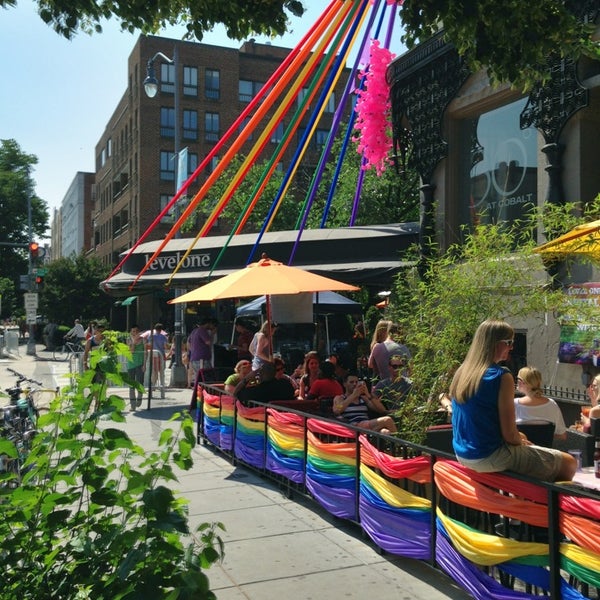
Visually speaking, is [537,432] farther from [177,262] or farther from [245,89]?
[245,89]

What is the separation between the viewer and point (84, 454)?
2.91m

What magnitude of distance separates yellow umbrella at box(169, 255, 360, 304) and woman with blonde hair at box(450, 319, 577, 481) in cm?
404

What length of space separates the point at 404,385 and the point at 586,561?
3.90 metres

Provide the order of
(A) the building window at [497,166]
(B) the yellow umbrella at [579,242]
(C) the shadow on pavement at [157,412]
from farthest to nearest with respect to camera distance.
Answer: (C) the shadow on pavement at [157,412] < (A) the building window at [497,166] < (B) the yellow umbrella at [579,242]

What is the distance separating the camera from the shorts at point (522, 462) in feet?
13.4

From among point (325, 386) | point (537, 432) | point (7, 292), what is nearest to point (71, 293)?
point (7, 292)

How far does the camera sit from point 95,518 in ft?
9.55

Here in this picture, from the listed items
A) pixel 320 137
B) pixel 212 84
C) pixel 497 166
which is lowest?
pixel 497 166

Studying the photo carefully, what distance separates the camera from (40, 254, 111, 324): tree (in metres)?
45.6

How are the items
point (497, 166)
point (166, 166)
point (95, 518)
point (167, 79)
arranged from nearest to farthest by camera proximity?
point (95, 518) < point (497, 166) < point (166, 166) < point (167, 79)

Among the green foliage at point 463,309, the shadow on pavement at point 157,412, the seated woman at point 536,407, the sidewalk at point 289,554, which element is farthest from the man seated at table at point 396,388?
the shadow on pavement at point 157,412

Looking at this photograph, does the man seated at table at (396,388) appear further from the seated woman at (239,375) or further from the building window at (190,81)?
the building window at (190,81)

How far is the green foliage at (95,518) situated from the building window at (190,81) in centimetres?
4988

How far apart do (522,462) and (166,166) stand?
4787cm
